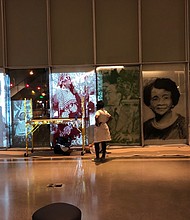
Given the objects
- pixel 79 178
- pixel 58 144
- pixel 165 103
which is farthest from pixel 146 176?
pixel 165 103

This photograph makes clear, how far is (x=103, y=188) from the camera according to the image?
6062 millimetres

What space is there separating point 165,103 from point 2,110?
17.1ft

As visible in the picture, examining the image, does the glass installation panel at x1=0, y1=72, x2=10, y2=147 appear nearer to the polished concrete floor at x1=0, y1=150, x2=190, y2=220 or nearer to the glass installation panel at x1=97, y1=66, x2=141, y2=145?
the polished concrete floor at x1=0, y1=150, x2=190, y2=220

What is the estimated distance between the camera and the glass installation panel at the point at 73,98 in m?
11.0

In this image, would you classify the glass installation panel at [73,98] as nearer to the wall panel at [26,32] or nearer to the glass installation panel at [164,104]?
the wall panel at [26,32]

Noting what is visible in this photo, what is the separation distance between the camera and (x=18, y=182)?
6.70 metres

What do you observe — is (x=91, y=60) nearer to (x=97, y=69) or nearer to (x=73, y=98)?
(x=97, y=69)

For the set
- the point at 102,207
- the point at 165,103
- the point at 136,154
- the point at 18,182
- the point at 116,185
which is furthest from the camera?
the point at 165,103

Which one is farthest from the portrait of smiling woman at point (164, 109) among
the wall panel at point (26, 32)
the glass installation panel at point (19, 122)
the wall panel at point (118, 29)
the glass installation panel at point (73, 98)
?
the glass installation panel at point (19, 122)

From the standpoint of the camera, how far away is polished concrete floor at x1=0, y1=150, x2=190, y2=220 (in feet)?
15.8

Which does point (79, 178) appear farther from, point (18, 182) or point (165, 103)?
point (165, 103)

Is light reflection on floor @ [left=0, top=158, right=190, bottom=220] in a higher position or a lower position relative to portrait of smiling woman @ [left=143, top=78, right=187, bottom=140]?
lower

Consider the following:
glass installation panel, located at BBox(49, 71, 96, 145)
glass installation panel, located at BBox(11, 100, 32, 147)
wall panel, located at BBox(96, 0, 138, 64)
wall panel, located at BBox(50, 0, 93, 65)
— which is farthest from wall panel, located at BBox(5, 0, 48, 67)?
wall panel, located at BBox(96, 0, 138, 64)

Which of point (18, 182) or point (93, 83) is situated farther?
point (93, 83)
